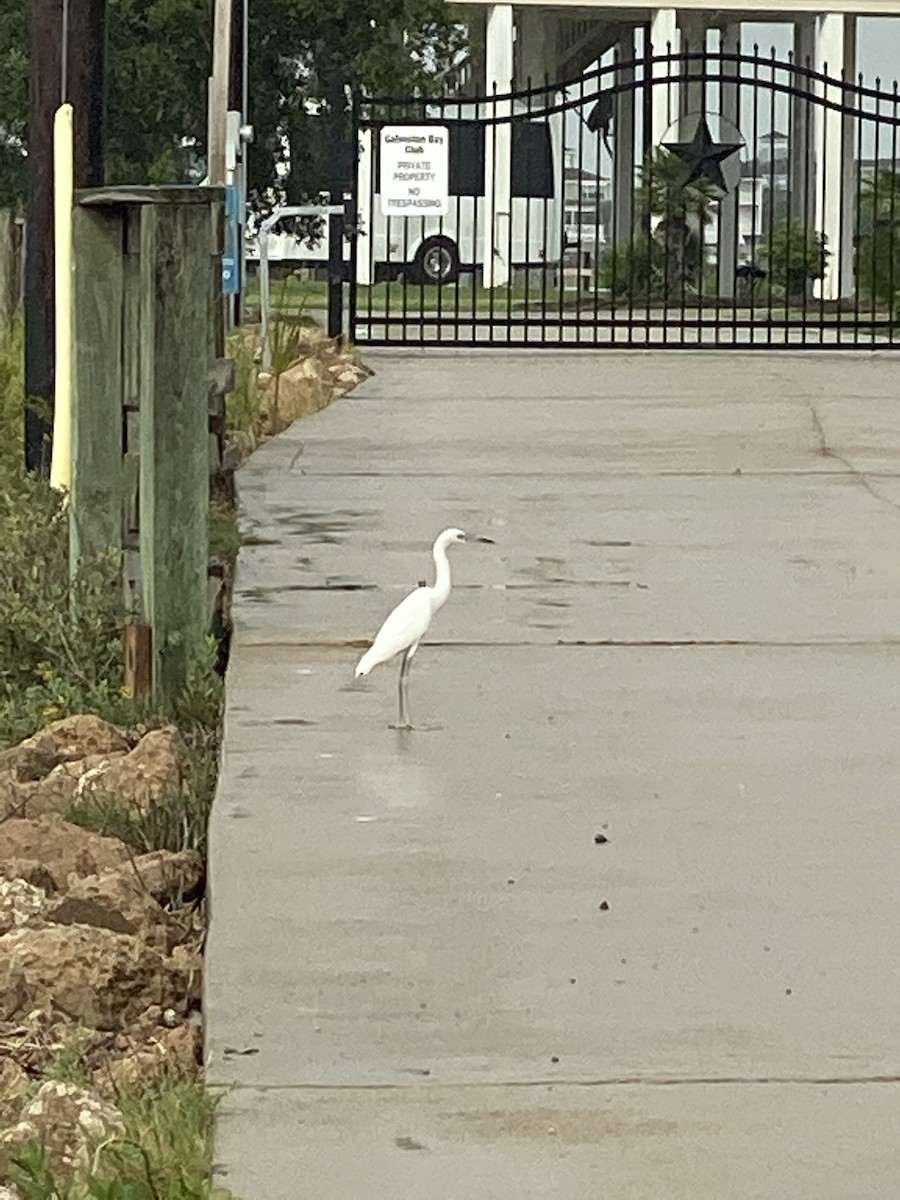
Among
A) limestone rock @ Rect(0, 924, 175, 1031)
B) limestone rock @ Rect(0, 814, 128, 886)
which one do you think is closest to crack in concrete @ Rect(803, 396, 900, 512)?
limestone rock @ Rect(0, 814, 128, 886)

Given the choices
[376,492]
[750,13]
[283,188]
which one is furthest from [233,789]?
[750,13]

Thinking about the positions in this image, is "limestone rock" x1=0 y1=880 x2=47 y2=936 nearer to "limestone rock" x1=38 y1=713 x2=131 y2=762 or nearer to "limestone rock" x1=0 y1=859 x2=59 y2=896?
"limestone rock" x1=0 y1=859 x2=59 y2=896

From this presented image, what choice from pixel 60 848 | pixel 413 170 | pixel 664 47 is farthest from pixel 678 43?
pixel 60 848

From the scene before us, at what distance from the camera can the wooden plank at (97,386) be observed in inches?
304

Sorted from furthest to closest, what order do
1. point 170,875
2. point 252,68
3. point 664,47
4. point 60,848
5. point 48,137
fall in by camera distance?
point 664,47 < point 252,68 < point 48,137 < point 60,848 < point 170,875

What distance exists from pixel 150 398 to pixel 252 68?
26.2 m

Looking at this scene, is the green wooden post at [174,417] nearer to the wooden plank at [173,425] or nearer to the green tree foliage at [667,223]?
the wooden plank at [173,425]

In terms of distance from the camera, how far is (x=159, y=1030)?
490 centimetres

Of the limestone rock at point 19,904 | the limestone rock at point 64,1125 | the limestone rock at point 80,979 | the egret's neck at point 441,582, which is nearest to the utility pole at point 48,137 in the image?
the egret's neck at point 441,582

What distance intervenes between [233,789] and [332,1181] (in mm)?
2439

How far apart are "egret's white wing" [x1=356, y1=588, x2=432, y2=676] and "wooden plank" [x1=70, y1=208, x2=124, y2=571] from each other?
3.81 feet

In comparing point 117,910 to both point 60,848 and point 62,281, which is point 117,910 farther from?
point 62,281

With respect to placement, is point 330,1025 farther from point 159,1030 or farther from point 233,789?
point 233,789

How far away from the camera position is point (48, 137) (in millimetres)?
10930
